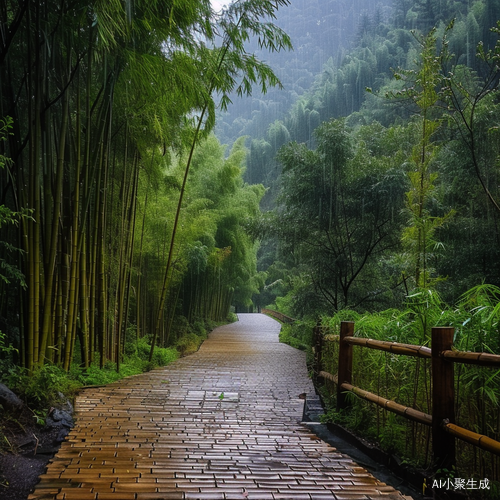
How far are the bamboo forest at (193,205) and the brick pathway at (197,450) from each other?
1.23ft

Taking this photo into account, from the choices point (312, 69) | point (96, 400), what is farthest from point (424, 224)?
point (312, 69)

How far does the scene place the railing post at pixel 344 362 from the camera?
12.4 ft

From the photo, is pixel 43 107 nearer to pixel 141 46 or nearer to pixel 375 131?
pixel 141 46

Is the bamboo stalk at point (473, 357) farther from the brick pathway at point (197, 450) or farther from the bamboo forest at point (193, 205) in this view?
the brick pathway at point (197, 450)

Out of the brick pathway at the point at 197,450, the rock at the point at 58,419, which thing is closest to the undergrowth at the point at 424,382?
the brick pathway at the point at 197,450

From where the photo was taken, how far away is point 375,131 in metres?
9.99

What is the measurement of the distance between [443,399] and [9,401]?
7.90 feet

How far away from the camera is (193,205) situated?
9.91 metres

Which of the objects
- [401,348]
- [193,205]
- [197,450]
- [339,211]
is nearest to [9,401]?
[197,450]

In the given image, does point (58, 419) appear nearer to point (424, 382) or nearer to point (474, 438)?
point (424, 382)

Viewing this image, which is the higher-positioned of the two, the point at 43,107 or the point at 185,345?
the point at 43,107

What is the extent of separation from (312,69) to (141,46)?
40163mm

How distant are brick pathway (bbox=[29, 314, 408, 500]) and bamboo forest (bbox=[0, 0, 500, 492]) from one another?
38 centimetres

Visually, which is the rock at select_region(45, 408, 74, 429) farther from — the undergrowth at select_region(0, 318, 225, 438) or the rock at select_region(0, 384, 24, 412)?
the rock at select_region(0, 384, 24, 412)
